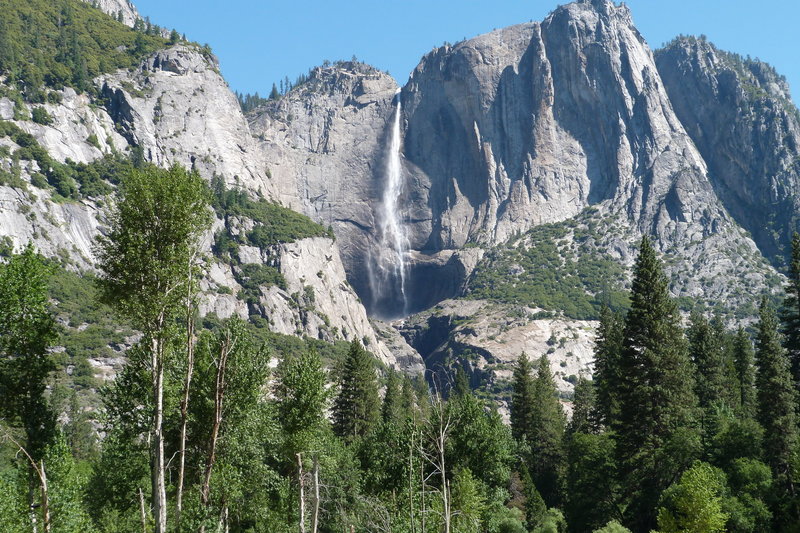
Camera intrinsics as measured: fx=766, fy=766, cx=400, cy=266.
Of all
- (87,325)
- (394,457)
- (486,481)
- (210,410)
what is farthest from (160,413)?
(87,325)

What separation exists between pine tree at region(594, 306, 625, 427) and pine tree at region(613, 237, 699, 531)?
49.2ft

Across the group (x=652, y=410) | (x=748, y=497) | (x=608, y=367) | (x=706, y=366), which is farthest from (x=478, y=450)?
(x=706, y=366)

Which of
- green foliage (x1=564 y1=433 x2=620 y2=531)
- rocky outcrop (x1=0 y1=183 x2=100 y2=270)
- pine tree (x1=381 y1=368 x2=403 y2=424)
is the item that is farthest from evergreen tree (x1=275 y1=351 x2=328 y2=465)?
rocky outcrop (x1=0 y1=183 x2=100 y2=270)

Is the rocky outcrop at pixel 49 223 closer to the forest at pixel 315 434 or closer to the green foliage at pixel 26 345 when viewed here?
the forest at pixel 315 434

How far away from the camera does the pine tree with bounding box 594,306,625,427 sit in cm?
7844

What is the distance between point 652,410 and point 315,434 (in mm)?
27143

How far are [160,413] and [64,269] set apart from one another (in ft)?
483

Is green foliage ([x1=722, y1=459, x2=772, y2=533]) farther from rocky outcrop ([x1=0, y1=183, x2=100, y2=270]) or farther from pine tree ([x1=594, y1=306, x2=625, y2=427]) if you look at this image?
rocky outcrop ([x1=0, y1=183, x2=100, y2=270])

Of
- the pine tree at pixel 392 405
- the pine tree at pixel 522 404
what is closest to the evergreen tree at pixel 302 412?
the pine tree at pixel 392 405

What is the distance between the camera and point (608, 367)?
82750 millimetres

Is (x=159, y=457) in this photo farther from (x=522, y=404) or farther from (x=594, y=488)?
(x=522, y=404)

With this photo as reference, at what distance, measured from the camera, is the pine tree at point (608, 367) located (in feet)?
257

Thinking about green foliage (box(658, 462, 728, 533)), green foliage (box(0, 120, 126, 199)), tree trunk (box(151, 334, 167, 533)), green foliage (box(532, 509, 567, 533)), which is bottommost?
green foliage (box(532, 509, 567, 533))

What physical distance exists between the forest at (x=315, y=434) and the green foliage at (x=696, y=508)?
0.55 ft
